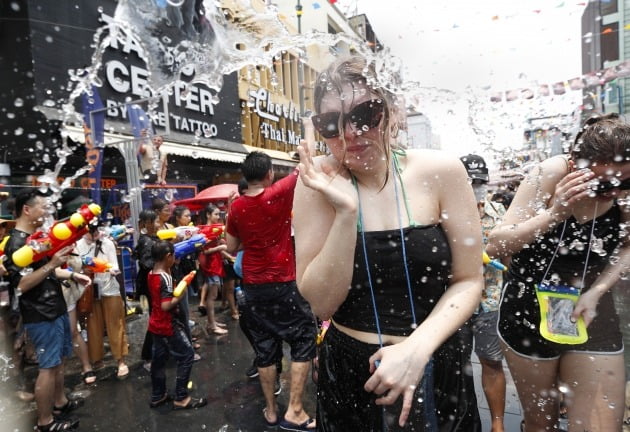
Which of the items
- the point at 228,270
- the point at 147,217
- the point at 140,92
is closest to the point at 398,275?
the point at 147,217

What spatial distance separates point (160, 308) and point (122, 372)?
48.9 inches

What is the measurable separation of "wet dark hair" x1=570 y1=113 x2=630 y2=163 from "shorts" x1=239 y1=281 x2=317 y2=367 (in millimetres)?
2182

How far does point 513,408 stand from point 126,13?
9.80m

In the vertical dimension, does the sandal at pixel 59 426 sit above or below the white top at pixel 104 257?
below

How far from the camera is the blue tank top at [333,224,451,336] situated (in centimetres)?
126

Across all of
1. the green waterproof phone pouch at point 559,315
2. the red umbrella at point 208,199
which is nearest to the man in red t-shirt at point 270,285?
the green waterproof phone pouch at point 559,315

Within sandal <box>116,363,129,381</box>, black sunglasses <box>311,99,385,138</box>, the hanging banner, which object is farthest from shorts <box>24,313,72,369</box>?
black sunglasses <box>311,99,385,138</box>

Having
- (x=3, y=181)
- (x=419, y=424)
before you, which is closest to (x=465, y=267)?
(x=419, y=424)

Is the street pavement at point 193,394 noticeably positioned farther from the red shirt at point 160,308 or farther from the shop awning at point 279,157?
the shop awning at point 279,157

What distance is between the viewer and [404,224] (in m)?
1.29

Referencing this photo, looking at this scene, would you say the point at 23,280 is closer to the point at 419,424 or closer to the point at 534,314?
the point at 419,424

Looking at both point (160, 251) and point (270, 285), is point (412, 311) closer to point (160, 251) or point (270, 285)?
point (270, 285)

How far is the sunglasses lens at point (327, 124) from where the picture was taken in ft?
4.06

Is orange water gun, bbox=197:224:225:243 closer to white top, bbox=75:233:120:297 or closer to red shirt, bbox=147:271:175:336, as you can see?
white top, bbox=75:233:120:297
